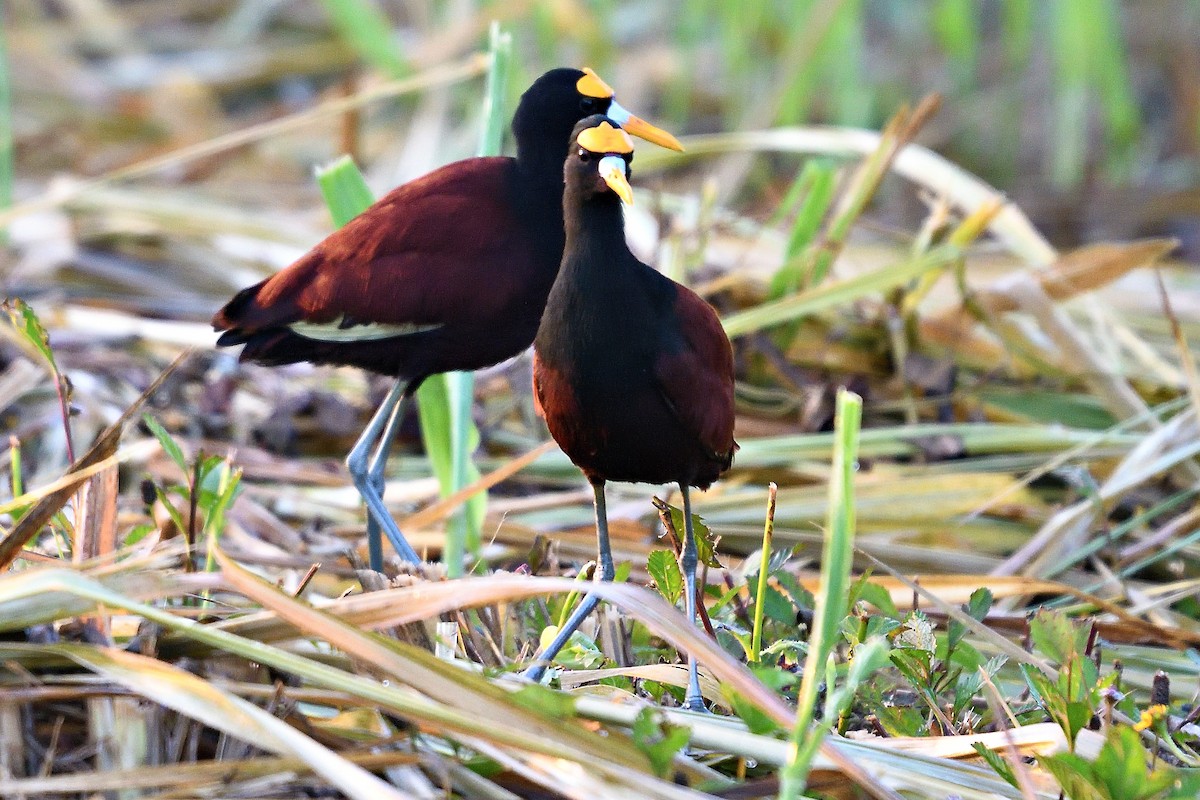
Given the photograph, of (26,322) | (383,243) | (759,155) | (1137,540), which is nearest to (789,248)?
(1137,540)

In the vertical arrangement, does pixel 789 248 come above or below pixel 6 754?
above

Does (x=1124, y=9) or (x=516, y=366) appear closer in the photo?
(x=516, y=366)

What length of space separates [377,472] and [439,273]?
0.45 m

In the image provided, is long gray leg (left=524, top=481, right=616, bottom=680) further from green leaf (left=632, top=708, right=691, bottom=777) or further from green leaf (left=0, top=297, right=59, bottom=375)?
green leaf (left=0, top=297, right=59, bottom=375)

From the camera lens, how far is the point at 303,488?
2924 millimetres

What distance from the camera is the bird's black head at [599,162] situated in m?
1.56

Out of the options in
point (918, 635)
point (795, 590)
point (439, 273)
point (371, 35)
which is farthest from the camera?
point (371, 35)

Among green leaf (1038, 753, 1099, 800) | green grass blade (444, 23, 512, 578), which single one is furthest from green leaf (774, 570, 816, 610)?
green grass blade (444, 23, 512, 578)

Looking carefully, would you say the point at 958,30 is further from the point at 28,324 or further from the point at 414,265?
the point at 28,324

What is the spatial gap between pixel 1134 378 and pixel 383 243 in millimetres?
1844

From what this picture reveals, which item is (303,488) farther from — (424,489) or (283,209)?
(283,209)

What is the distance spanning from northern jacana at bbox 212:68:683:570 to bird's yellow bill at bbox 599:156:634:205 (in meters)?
0.61

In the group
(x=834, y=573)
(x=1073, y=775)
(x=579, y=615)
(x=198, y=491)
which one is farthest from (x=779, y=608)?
(x=198, y=491)

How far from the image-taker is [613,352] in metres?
1.60
